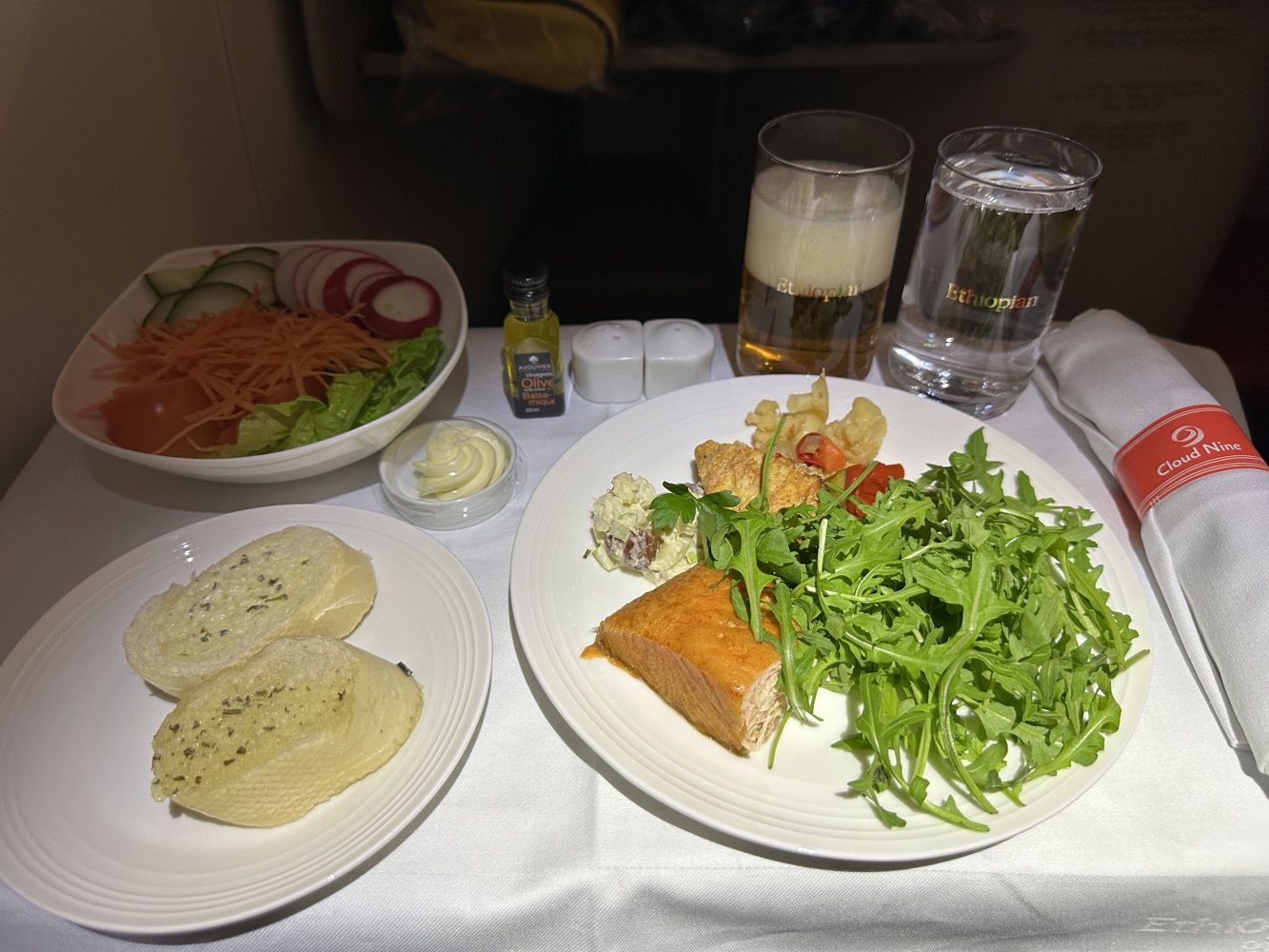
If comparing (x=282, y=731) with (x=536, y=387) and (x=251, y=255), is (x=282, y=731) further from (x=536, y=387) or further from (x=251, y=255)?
(x=251, y=255)

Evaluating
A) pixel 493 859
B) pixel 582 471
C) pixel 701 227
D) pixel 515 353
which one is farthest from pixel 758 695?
pixel 701 227

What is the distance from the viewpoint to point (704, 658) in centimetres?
84

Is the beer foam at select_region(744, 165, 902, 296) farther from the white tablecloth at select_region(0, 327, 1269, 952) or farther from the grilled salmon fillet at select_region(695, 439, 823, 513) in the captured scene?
the white tablecloth at select_region(0, 327, 1269, 952)

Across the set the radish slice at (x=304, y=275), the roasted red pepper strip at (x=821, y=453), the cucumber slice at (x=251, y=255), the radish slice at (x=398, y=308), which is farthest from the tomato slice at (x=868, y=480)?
the cucumber slice at (x=251, y=255)

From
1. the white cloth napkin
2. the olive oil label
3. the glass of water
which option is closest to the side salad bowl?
the olive oil label

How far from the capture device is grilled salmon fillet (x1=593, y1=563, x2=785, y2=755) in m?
0.83

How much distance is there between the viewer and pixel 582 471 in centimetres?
114

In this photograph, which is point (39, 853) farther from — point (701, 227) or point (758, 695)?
point (701, 227)

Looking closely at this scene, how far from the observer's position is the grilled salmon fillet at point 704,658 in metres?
0.83

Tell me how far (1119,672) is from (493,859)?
0.75 m

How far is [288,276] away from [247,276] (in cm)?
8

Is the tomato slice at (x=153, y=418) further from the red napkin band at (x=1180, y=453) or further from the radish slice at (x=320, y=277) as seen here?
the red napkin band at (x=1180, y=453)

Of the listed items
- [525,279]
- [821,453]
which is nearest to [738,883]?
[821,453]

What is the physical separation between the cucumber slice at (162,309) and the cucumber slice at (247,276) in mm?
58
